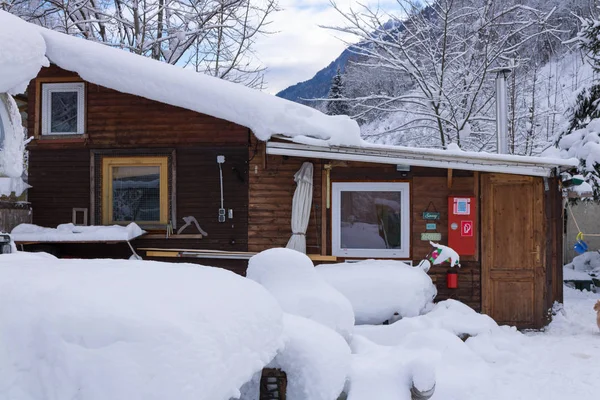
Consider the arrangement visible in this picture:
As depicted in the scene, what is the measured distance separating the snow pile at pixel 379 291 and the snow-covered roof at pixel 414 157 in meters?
1.75

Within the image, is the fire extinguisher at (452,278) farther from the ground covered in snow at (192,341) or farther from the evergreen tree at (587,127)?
the evergreen tree at (587,127)

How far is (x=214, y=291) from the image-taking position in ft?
9.81

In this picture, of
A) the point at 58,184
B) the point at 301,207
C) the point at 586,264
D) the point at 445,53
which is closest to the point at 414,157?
the point at 301,207

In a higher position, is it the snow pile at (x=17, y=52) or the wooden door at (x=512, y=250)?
the snow pile at (x=17, y=52)

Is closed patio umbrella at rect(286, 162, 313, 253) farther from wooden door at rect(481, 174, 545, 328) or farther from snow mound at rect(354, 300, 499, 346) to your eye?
wooden door at rect(481, 174, 545, 328)

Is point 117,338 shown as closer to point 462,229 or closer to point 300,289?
point 300,289

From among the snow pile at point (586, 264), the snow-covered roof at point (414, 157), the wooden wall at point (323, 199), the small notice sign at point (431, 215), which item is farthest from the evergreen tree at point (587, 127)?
the small notice sign at point (431, 215)

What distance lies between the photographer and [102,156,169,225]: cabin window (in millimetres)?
9453

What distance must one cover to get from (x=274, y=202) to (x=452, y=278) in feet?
10.6

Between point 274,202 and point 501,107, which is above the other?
point 501,107

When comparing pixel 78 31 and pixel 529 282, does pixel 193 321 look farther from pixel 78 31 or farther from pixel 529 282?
pixel 78 31

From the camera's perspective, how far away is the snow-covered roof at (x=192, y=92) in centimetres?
862

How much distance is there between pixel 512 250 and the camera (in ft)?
29.6

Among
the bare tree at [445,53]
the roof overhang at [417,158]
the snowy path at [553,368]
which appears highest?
the bare tree at [445,53]
